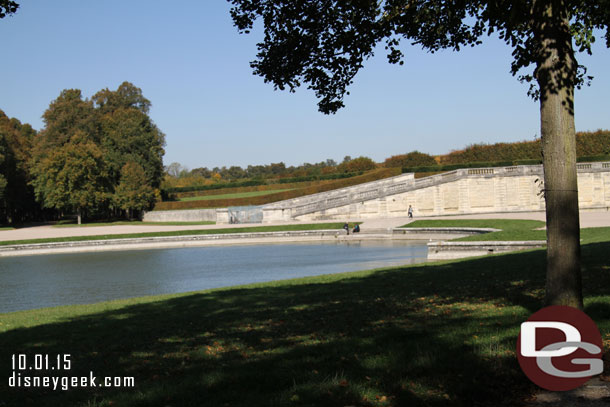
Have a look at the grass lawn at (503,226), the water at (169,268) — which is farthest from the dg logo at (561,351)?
the grass lawn at (503,226)

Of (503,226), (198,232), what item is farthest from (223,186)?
(503,226)

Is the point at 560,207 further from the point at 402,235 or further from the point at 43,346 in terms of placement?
the point at 402,235

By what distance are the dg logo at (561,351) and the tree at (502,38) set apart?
0.50m

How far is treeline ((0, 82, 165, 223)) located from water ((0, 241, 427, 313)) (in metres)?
26.9

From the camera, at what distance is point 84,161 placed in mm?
61281

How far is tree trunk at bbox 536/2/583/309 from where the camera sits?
268 inches

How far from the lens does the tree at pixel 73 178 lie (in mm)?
60531

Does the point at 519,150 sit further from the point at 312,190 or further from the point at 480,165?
the point at 312,190

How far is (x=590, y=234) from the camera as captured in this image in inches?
962

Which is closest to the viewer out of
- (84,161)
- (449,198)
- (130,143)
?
(449,198)

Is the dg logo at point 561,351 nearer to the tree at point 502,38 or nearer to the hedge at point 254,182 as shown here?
the tree at point 502,38

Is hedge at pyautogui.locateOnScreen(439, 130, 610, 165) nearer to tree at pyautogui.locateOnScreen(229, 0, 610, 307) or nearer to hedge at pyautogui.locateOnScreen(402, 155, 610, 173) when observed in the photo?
hedge at pyautogui.locateOnScreen(402, 155, 610, 173)

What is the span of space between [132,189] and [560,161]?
61834 millimetres

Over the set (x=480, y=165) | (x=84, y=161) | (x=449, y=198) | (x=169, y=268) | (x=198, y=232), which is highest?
(x=84, y=161)
